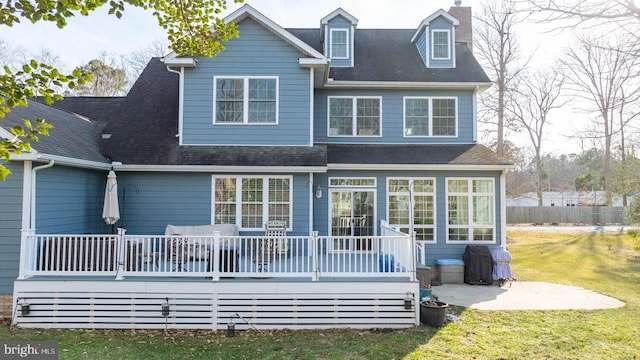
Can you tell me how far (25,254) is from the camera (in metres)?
7.17

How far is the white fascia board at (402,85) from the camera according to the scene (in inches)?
472

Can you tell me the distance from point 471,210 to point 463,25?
7798 millimetres

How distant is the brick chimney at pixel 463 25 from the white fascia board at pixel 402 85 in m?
3.33

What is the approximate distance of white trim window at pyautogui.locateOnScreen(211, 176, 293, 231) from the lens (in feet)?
34.1

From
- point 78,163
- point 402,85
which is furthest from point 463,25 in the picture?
point 78,163

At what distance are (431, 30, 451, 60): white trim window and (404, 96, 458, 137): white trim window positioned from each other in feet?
5.63

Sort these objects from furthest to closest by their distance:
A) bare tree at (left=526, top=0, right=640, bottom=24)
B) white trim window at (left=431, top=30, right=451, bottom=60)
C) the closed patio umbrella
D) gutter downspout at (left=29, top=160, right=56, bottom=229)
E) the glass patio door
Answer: white trim window at (left=431, top=30, right=451, bottom=60)
the glass patio door
the closed patio umbrella
gutter downspout at (left=29, top=160, right=56, bottom=229)
bare tree at (left=526, top=0, right=640, bottom=24)

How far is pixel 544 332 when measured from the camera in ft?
22.7

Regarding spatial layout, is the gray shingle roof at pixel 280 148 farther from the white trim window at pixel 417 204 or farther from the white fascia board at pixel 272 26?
the white fascia board at pixel 272 26

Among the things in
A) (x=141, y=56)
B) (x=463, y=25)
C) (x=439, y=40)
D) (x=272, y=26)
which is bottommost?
(x=272, y=26)

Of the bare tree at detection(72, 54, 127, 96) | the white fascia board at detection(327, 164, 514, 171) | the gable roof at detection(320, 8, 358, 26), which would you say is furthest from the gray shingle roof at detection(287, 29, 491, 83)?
the bare tree at detection(72, 54, 127, 96)

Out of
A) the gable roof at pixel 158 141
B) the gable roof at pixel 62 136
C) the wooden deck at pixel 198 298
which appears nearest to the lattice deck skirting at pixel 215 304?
the wooden deck at pixel 198 298

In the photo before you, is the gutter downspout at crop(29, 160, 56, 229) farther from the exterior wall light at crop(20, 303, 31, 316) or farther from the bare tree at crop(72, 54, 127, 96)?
the bare tree at crop(72, 54, 127, 96)

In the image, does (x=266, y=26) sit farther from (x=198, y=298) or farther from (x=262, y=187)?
(x=198, y=298)
